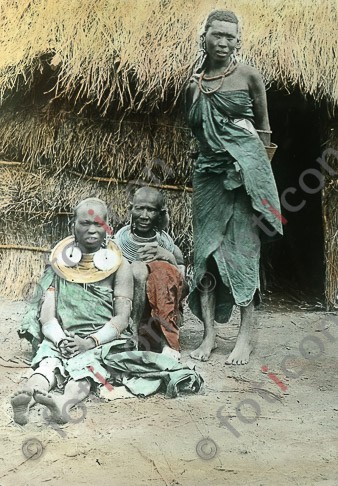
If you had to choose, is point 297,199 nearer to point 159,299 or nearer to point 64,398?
point 159,299

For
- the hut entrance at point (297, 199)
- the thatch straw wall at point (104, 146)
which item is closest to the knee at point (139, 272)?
the thatch straw wall at point (104, 146)

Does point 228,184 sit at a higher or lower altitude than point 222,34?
lower

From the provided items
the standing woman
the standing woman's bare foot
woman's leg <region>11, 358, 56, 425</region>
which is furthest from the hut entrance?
woman's leg <region>11, 358, 56, 425</region>

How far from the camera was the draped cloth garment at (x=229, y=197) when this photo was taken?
2.93m

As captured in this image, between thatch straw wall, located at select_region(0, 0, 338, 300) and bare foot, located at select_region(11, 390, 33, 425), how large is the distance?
0.80 meters

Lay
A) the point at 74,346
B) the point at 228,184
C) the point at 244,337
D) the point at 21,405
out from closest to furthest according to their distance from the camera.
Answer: the point at 21,405, the point at 74,346, the point at 228,184, the point at 244,337

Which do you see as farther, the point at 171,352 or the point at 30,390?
the point at 171,352

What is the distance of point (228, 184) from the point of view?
2975mm

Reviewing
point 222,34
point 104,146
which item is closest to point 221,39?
point 222,34

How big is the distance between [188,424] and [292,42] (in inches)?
69.5

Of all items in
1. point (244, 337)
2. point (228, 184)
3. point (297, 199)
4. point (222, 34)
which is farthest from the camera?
point (297, 199)

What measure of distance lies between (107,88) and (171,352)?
1276mm

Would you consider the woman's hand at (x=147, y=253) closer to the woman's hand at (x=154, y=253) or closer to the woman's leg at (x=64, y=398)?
the woman's hand at (x=154, y=253)

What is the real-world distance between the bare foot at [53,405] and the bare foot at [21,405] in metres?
0.03
